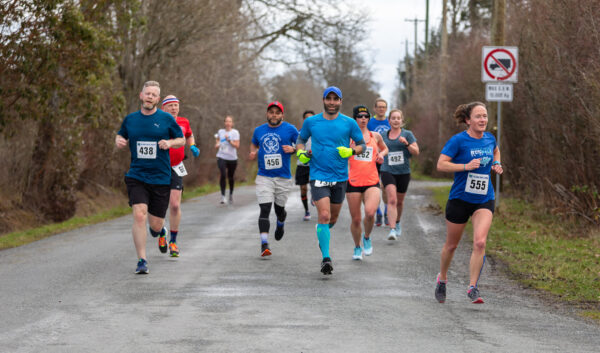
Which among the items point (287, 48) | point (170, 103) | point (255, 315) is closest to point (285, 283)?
point (255, 315)

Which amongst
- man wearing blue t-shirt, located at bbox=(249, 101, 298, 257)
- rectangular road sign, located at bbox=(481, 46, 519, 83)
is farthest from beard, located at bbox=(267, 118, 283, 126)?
rectangular road sign, located at bbox=(481, 46, 519, 83)

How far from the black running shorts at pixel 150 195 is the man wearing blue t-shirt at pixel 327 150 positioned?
1.66 metres

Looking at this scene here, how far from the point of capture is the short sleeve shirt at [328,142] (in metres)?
9.43

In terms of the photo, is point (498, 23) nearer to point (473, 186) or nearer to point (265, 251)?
point (265, 251)

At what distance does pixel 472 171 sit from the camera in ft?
25.5

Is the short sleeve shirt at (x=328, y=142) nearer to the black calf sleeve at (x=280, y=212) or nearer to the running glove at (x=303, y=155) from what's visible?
the running glove at (x=303, y=155)

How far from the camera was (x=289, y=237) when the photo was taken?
13102 millimetres

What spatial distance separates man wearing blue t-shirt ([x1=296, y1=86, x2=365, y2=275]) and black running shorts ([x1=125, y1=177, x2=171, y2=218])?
166 centimetres

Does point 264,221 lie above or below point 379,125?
below

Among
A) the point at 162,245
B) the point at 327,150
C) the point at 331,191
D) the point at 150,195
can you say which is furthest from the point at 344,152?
the point at 162,245

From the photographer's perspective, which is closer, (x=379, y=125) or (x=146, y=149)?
(x=146, y=149)

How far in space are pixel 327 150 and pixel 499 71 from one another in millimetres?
8419

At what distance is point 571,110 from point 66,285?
9657 mm

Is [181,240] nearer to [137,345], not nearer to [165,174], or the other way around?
[165,174]
